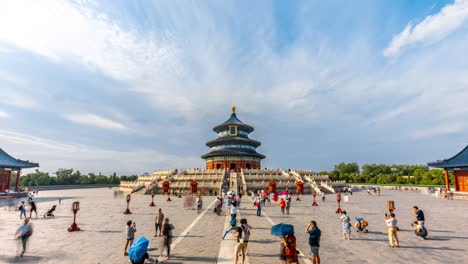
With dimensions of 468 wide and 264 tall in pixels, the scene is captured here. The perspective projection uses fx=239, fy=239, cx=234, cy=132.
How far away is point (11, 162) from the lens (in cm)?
4378

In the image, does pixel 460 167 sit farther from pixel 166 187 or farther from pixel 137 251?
pixel 137 251

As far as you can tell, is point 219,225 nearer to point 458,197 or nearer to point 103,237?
point 103,237

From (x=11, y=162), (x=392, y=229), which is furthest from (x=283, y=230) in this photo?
(x=11, y=162)

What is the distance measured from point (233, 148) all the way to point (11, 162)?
4803 cm

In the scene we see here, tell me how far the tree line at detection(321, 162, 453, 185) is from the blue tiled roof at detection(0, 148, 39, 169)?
85.4 metres

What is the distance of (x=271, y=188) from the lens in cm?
3934

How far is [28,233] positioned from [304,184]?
38.9 meters

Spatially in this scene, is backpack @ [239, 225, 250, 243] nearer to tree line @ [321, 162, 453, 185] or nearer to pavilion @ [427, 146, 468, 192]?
pavilion @ [427, 146, 468, 192]

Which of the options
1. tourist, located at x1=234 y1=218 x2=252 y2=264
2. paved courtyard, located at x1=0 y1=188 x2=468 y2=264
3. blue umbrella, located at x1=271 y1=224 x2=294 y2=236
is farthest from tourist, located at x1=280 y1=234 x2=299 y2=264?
paved courtyard, located at x1=0 y1=188 x2=468 y2=264

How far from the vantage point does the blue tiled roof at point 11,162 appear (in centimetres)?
4200

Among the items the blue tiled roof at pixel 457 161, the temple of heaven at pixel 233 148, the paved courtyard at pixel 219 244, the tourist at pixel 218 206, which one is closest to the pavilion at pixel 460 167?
the blue tiled roof at pixel 457 161

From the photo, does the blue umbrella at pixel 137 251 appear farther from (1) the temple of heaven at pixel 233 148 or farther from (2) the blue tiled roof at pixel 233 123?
(2) the blue tiled roof at pixel 233 123

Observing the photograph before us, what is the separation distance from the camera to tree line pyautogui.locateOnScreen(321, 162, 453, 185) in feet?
213

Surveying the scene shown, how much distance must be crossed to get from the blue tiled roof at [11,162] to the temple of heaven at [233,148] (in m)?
39.6
